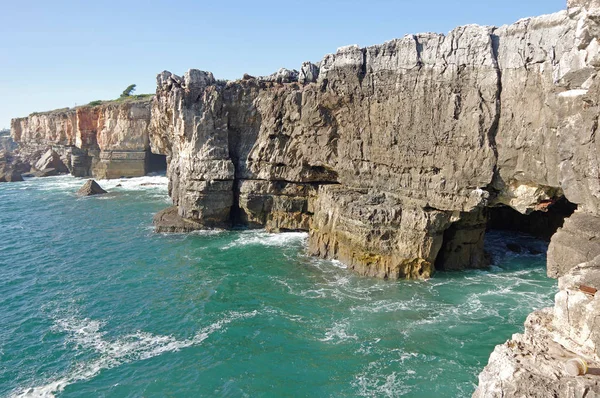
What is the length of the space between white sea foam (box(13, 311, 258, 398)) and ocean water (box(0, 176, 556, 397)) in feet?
0.33

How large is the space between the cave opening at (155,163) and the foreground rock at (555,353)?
242 ft

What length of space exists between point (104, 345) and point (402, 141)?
24053mm

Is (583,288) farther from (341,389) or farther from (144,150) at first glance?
(144,150)

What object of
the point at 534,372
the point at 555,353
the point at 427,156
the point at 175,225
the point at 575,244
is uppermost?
the point at 427,156

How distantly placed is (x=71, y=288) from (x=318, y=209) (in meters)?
20.3

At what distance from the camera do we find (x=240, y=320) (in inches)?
998

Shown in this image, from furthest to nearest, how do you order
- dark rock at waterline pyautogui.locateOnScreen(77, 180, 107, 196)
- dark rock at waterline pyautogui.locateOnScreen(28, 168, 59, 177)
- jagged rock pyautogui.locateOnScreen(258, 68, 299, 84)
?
dark rock at waterline pyautogui.locateOnScreen(28, 168, 59, 177), dark rock at waterline pyautogui.locateOnScreen(77, 180, 107, 196), jagged rock pyautogui.locateOnScreen(258, 68, 299, 84)

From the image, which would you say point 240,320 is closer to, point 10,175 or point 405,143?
point 405,143

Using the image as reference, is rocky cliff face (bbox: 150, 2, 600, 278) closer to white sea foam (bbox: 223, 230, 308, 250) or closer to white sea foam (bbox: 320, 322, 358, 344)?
white sea foam (bbox: 223, 230, 308, 250)

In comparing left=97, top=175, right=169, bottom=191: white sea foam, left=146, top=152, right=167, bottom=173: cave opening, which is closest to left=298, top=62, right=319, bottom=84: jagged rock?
left=97, top=175, right=169, bottom=191: white sea foam

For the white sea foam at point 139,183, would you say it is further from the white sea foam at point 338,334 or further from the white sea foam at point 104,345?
the white sea foam at point 338,334

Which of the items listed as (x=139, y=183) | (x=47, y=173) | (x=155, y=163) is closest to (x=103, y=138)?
(x=155, y=163)

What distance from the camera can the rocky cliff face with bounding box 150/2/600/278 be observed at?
78.1 ft

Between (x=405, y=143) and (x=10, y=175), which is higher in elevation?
(x=405, y=143)
